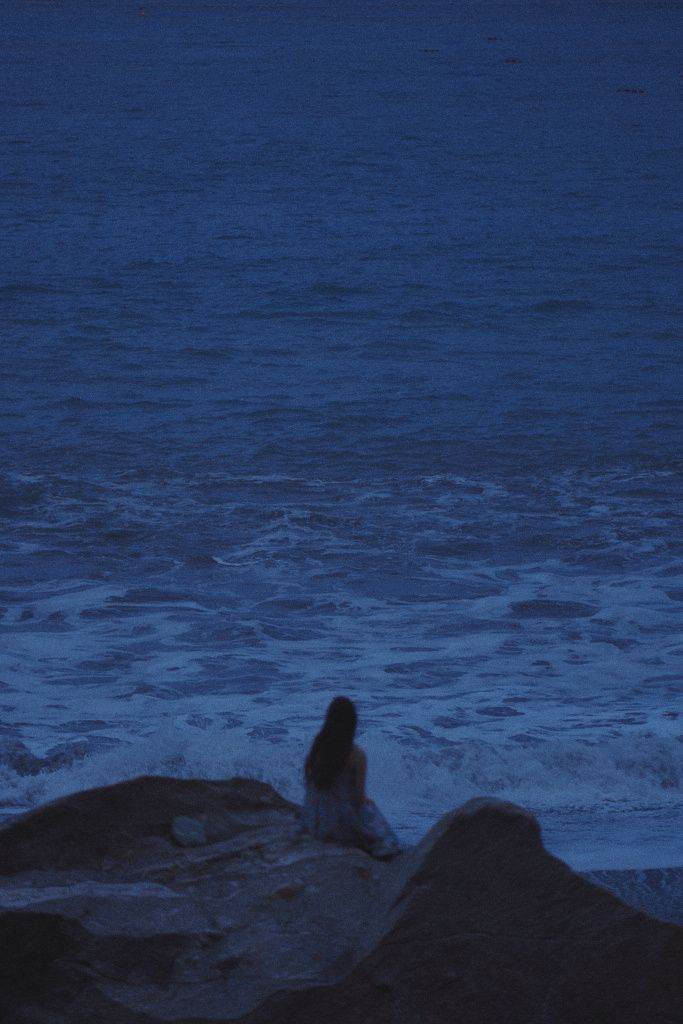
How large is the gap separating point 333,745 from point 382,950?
950 millimetres

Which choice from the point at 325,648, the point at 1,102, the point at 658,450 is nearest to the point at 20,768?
the point at 325,648

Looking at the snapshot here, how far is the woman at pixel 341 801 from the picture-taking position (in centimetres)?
464

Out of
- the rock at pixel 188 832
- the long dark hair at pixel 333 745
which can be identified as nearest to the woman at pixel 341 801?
the long dark hair at pixel 333 745

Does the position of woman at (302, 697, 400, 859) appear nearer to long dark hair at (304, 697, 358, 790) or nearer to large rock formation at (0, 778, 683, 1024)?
long dark hair at (304, 697, 358, 790)

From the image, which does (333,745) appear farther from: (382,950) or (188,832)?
(382,950)

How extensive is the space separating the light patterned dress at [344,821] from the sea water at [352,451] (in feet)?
4.95

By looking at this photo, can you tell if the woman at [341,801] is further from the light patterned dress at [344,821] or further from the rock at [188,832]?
the rock at [188,832]

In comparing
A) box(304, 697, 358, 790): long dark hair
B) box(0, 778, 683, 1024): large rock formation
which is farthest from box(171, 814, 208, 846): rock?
box(304, 697, 358, 790): long dark hair

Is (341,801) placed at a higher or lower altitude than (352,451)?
higher

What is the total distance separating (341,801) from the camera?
15.3ft

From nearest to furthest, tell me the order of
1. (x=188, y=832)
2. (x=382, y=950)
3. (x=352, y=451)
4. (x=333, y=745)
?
(x=382, y=950)
(x=188, y=832)
(x=333, y=745)
(x=352, y=451)

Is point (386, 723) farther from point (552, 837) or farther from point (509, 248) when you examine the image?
point (509, 248)

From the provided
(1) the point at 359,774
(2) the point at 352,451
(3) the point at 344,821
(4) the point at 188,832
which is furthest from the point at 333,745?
(2) the point at 352,451

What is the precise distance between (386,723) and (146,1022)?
420cm
